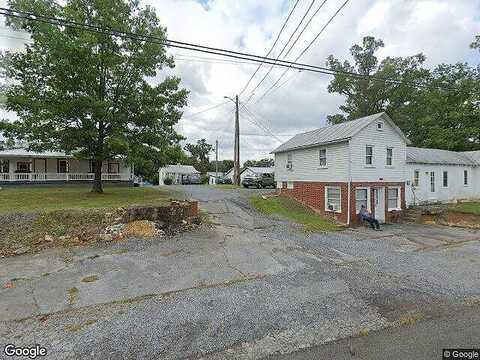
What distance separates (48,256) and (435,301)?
32.3 ft

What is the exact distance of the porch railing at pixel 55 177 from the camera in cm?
2550

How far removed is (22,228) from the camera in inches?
371

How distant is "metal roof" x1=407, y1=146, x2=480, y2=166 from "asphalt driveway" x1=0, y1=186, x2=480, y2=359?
41.5 feet

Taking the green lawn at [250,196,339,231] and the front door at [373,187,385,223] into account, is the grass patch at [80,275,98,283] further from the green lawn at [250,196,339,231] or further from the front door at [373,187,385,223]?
the front door at [373,187,385,223]

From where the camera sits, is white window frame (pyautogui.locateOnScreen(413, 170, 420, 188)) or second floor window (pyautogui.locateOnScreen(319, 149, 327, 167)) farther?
white window frame (pyautogui.locateOnScreen(413, 170, 420, 188))

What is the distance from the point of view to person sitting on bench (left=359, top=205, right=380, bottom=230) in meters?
15.5

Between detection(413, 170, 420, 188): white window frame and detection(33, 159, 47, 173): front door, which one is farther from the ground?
detection(33, 159, 47, 173): front door

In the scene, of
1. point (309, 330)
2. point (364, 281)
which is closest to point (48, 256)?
point (309, 330)

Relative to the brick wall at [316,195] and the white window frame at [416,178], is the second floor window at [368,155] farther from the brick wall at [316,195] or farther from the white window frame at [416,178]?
the white window frame at [416,178]

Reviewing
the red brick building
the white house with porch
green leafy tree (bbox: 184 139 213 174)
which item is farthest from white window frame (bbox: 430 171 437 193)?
green leafy tree (bbox: 184 139 213 174)

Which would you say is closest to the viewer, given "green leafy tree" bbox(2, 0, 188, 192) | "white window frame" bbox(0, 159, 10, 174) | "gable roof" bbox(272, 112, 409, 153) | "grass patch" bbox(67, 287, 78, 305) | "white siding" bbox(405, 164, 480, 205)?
"grass patch" bbox(67, 287, 78, 305)

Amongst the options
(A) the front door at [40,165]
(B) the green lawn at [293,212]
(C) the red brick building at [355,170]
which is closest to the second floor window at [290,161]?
(C) the red brick building at [355,170]

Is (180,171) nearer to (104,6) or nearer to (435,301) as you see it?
(104,6)

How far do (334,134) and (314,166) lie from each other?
2.37 m
